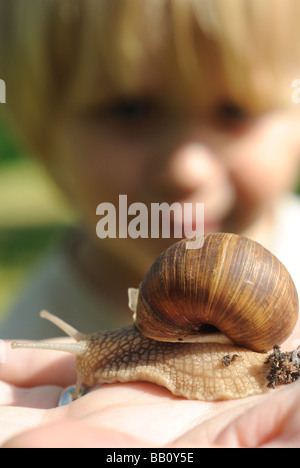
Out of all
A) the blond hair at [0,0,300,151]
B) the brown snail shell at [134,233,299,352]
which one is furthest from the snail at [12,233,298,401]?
the blond hair at [0,0,300,151]

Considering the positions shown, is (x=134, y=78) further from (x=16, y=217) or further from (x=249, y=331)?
(x=16, y=217)

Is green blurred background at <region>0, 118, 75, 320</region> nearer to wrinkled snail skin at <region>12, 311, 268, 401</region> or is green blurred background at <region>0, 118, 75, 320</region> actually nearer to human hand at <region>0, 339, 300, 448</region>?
wrinkled snail skin at <region>12, 311, 268, 401</region>

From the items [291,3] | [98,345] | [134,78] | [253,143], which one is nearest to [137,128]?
[134,78]

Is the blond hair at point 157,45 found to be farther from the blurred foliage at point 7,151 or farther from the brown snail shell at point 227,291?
the blurred foliage at point 7,151

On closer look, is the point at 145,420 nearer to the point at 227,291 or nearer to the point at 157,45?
the point at 227,291

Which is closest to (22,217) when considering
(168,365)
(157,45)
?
(157,45)
